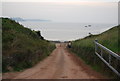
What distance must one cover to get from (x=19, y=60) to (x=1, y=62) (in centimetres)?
160

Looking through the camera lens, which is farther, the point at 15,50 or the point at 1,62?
the point at 15,50

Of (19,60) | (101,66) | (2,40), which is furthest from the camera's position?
(2,40)

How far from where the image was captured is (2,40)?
57.9ft

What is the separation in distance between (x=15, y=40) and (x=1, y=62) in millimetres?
4454

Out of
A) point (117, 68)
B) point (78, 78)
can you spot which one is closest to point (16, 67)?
point (78, 78)

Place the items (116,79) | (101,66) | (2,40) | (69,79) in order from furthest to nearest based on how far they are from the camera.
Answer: (2,40) < (101,66) < (69,79) < (116,79)

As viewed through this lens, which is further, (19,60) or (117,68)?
(19,60)

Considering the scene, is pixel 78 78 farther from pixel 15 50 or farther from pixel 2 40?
pixel 2 40

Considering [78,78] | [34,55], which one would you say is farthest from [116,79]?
[34,55]

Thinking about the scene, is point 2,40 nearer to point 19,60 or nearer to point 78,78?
point 19,60

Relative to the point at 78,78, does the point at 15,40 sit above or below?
above

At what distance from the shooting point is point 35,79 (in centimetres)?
1130

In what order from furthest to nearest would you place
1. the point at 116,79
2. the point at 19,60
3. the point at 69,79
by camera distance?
the point at 19,60 → the point at 69,79 → the point at 116,79

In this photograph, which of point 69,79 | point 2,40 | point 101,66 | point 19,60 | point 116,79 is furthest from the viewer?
point 2,40
